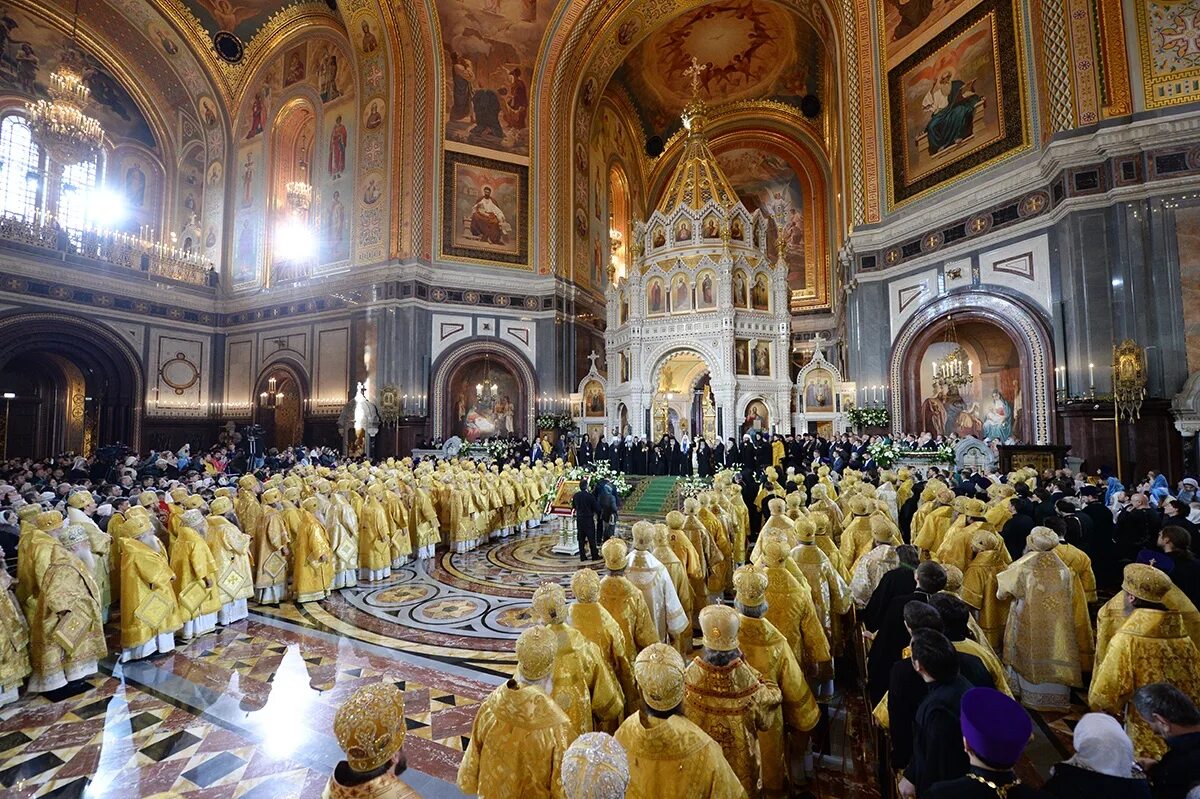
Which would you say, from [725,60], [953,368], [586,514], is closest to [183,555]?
[586,514]

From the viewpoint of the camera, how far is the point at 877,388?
15.8 m

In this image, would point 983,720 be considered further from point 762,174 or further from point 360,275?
point 762,174

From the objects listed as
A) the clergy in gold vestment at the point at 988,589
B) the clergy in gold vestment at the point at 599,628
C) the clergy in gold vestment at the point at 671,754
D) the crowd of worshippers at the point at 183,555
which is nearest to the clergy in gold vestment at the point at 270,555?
the crowd of worshippers at the point at 183,555

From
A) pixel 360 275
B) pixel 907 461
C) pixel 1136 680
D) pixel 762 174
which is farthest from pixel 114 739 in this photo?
pixel 762 174

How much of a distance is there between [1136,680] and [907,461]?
409 inches

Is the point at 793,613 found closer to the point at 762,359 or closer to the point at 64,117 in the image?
the point at 762,359

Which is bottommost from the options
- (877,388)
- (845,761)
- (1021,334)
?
(845,761)

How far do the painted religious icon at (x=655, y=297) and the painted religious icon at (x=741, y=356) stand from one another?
10.8 ft

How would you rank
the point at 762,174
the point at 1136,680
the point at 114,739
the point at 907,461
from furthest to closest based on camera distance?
the point at 762,174 < the point at 907,461 < the point at 114,739 < the point at 1136,680

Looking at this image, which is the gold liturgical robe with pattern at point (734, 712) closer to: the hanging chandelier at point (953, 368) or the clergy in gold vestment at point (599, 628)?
the clergy in gold vestment at point (599, 628)

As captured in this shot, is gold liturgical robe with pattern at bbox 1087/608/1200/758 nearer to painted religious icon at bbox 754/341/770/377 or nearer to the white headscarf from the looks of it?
the white headscarf

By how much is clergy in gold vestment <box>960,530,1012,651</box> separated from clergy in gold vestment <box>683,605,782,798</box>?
315cm

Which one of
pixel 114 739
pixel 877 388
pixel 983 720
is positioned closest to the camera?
pixel 983 720

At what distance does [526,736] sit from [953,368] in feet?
48.4
